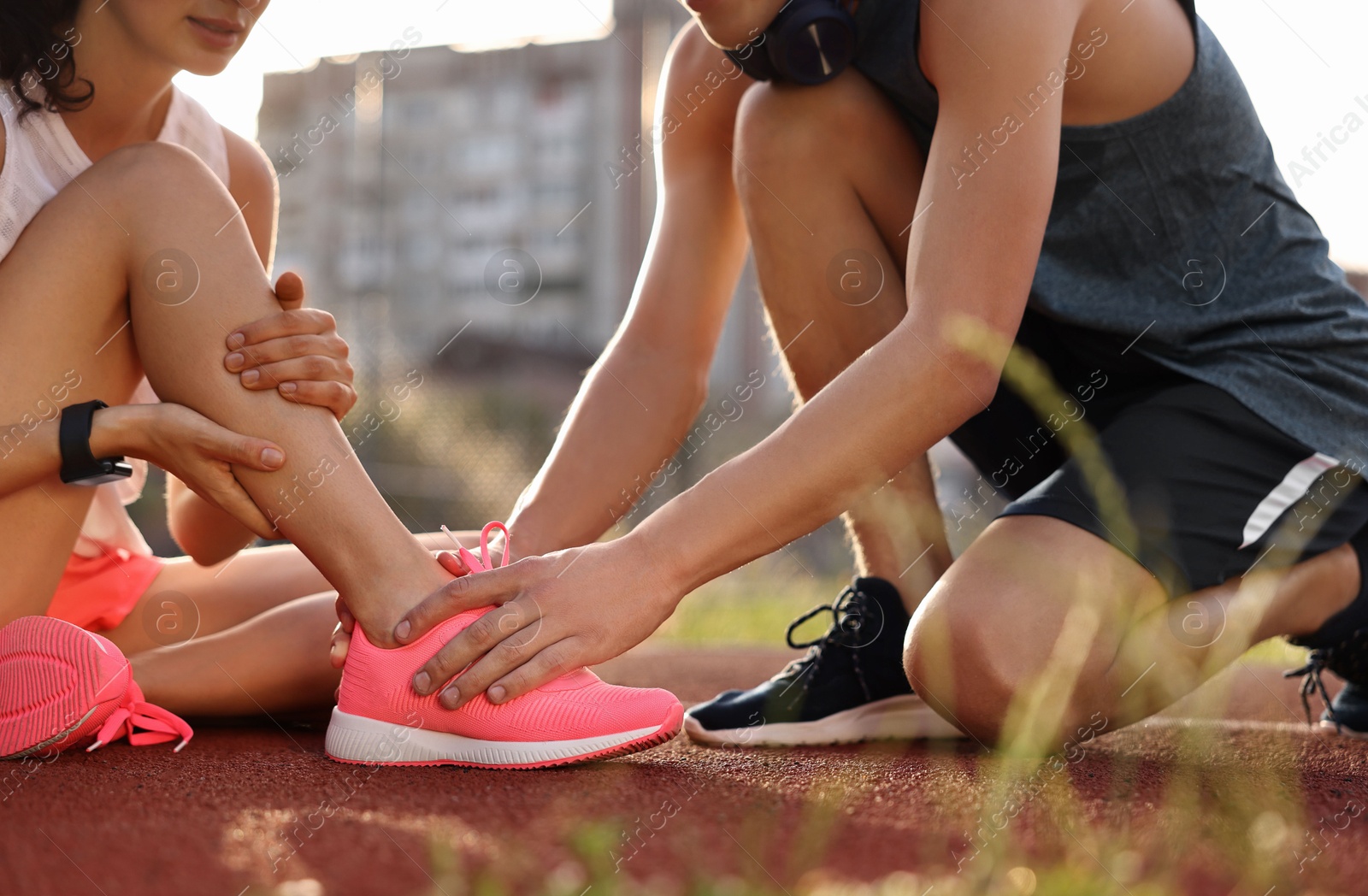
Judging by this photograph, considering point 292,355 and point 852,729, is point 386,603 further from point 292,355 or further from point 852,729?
point 852,729

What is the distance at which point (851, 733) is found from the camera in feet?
5.66

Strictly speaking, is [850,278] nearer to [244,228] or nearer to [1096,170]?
[1096,170]

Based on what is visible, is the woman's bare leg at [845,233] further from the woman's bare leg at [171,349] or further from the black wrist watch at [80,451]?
the black wrist watch at [80,451]

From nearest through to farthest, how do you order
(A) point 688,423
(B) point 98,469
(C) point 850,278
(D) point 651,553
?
1. (D) point 651,553
2. (B) point 98,469
3. (C) point 850,278
4. (A) point 688,423

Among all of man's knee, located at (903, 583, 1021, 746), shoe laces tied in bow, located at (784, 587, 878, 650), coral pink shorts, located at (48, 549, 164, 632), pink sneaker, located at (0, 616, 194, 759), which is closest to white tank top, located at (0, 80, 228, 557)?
A: coral pink shorts, located at (48, 549, 164, 632)

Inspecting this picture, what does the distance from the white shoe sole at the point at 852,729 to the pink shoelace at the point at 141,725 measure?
76 cm

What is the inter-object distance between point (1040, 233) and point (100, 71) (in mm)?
1495

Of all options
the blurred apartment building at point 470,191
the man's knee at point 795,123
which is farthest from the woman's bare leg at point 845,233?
the blurred apartment building at point 470,191

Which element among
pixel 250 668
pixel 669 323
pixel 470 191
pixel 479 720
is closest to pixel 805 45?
pixel 669 323

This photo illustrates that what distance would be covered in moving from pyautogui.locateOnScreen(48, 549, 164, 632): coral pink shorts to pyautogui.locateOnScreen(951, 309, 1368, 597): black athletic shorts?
1493mm

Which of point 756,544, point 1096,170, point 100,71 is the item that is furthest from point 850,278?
point 100,71

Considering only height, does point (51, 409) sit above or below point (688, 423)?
above

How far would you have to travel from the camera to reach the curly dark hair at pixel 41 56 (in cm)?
172

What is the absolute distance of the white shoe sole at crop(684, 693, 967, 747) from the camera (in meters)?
1.70
